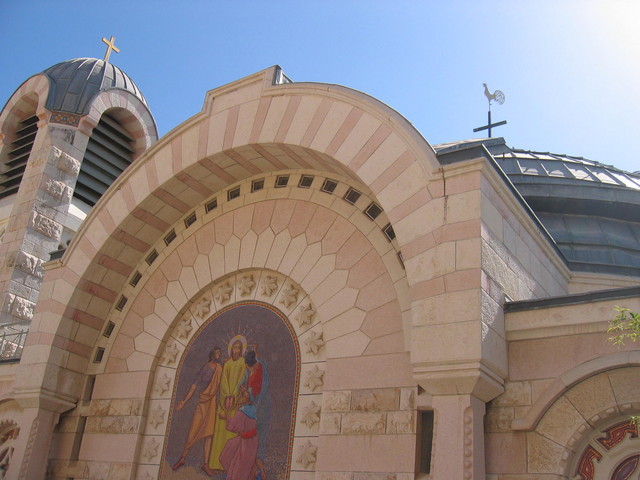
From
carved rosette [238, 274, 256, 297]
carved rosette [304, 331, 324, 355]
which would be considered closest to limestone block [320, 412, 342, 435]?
carved rosette [304, 331, 324, 355]

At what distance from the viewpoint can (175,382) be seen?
10344 mm

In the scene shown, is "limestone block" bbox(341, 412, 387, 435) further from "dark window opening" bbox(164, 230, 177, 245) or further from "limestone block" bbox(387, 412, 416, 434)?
"dark window opening" bbox(164, 230, 177, 245)

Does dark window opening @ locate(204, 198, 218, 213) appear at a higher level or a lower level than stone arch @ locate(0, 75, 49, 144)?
lower

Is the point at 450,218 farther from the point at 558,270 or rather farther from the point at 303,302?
the point at 558,270

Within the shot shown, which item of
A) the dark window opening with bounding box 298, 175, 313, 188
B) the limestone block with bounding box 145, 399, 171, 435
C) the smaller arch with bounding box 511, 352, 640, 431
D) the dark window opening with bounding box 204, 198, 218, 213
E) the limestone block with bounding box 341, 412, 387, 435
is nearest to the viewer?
the smaller arch with bounding box 511, 352, 640, 431

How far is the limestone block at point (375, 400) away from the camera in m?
7.86

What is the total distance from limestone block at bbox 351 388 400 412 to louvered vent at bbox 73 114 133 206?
13.2 meters

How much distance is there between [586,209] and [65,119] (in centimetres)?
1418

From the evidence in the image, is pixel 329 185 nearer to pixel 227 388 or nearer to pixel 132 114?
pixel 227 388

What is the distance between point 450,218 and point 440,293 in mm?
922

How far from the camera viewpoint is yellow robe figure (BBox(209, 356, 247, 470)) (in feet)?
30.1

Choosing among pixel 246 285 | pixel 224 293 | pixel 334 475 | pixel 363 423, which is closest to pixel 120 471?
pixel 224 293

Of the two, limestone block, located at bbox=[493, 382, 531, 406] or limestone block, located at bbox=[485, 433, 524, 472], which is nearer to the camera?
limestone block, located at bbox=[485, 433, 524, 472]

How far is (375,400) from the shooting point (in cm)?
799
